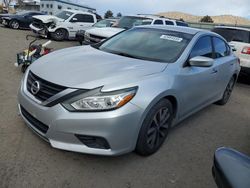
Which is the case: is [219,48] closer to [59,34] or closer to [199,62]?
[199,62]

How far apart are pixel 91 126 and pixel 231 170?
4.78 ft

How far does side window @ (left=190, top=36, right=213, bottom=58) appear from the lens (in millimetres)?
4140

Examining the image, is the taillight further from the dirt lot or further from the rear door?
the dirt lot

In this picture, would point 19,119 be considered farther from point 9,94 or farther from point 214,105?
point 214,105

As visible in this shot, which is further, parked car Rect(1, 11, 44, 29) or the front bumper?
parked car Rect(1, 11, 44, 29)

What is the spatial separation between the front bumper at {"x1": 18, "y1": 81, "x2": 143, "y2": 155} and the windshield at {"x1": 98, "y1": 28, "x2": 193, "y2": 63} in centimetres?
119

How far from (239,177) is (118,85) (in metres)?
1.58

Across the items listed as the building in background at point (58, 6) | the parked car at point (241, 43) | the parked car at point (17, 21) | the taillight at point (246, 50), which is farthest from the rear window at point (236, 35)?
the building in background at point (58, 6)

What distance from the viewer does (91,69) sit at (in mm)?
3215

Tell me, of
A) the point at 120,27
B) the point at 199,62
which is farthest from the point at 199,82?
the point at 120,27

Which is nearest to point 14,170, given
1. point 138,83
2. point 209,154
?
point 138,83

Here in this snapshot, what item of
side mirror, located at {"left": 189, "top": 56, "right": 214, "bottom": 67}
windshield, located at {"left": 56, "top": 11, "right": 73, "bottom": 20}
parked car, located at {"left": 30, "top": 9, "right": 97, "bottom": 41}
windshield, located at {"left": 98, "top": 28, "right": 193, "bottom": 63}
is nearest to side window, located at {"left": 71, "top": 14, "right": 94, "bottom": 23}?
parked car, located at {"left": 30, "top": 9, "right": 97, "bottom": 41}

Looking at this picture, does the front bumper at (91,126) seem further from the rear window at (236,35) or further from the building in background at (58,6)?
the building in background at (58,6)

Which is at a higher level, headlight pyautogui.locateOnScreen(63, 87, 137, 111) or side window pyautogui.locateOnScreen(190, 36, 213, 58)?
side window pyautogui.locateOnScreen(190, 36, 213, 58)
